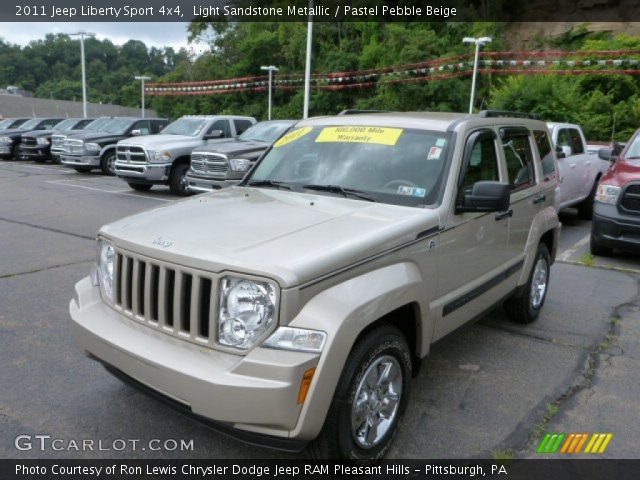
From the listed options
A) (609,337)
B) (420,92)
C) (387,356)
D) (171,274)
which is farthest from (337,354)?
(420,92)

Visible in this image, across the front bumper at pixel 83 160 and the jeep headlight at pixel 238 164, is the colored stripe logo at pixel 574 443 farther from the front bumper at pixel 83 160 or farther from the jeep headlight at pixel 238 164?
the front bumper at pixel 83 160

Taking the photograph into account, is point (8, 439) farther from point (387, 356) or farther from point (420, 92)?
point (420, 92)

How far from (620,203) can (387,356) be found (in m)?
6.12

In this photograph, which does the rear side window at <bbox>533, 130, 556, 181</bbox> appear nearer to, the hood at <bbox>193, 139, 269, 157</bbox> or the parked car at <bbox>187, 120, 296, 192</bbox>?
the parked car at <bbox>187, 120, 296, 192</bbox>

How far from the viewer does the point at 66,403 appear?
11.9ft

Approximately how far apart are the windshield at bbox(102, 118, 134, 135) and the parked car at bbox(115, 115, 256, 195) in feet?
12.5

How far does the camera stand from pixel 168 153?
13.1 metres

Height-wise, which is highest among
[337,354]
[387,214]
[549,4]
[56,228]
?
[549,4]

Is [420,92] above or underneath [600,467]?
above

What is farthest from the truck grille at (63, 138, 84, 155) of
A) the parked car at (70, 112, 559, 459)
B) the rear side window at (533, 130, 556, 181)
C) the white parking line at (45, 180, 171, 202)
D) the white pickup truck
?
the rear side window at (533, 130, 556, 181)

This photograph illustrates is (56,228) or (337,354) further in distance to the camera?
(56,228)

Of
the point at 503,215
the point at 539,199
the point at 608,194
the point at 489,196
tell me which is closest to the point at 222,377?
the point at 489,196

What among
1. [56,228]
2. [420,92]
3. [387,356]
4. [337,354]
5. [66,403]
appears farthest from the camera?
[420,92]

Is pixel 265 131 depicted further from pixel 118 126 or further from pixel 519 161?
pixel 519 161
